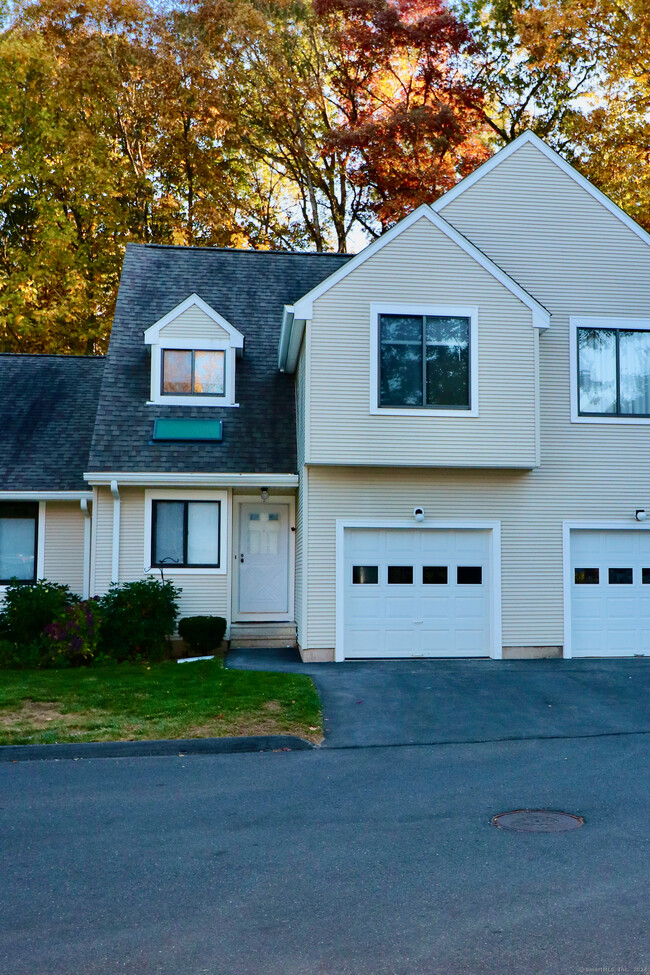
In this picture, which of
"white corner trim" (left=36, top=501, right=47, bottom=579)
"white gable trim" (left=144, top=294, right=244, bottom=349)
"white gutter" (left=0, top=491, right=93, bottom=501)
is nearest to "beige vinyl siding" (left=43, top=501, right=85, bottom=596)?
"white corner trim" (left=36, top=501, right=47, bottom=579)

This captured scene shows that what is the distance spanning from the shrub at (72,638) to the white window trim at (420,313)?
5585 mm

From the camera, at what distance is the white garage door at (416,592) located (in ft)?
48.7

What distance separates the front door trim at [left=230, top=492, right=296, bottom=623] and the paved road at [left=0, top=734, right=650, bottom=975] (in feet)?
24.4

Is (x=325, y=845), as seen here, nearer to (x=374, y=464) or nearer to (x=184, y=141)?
(x=374, y=464)

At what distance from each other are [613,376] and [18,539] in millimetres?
11360

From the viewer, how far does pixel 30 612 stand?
581 inches

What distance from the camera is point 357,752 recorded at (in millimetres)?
9492

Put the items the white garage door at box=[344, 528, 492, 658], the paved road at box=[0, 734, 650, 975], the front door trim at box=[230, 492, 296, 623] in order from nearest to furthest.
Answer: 1. the paved road at box=[0, 734, 650, 975]
2. the white garage door at box=[344, 528, 492, 658]
3. the front door trim at box=[230, 492, 296, 623]

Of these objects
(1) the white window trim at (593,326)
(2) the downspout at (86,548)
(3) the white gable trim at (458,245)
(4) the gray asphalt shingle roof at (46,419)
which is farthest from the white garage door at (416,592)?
(4) the gray asphalt shingle roof at (46,419)

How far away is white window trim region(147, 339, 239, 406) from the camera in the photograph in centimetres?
1658

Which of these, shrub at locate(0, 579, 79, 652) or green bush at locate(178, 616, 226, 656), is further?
green bush at locate(178, 616, 226, 656)

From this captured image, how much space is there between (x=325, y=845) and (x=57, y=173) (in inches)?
985

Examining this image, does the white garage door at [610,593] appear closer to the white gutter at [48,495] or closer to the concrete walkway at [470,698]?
the concrete walkway at [470,698]

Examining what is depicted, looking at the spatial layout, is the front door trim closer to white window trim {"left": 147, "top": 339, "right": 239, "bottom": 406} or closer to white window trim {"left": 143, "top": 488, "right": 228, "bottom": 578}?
white window trim {"left": 143, "top": 488, "right": 228, "bottom": 578}
